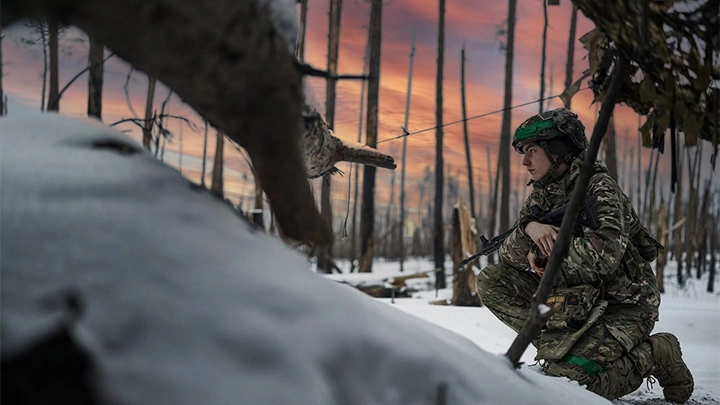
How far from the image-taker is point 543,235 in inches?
94.9

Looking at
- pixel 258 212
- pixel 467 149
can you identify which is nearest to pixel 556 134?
pixel 258 212

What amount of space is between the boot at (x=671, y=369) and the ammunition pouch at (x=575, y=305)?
37 centimetres

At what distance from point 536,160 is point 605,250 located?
576 mm

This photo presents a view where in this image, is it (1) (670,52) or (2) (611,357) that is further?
(2) (611,357)

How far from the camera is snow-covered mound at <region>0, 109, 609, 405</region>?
0.72 meters

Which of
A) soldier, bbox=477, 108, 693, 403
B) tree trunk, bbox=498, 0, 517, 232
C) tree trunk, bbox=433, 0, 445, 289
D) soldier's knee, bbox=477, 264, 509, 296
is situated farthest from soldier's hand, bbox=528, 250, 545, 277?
tree trunk, bbox=498, 0, 517, 232

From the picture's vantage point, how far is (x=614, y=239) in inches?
92.3

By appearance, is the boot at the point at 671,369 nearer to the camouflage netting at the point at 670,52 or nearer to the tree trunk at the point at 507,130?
the camouflage netting at the point at 670,52

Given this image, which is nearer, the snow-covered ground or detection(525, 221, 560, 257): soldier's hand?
detection(525, 221, 560, 257): soldier's hand

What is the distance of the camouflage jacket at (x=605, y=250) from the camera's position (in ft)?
7.72

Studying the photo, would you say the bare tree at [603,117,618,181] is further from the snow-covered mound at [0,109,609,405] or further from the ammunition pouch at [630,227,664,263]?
the snow-covered mound at [0,109,609,405]

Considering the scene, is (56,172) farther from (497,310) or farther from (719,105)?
(497,310)

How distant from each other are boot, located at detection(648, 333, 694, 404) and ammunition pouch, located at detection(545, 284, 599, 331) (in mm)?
373

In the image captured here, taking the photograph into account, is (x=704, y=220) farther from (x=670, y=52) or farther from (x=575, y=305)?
(x=670, y=52)
